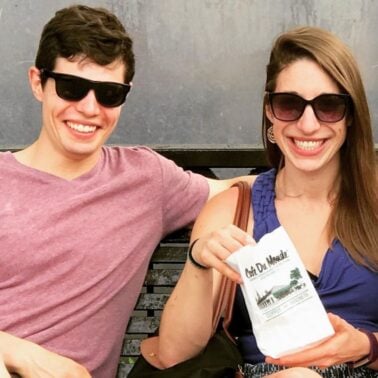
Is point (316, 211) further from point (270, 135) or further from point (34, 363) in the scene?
point (34, 363)

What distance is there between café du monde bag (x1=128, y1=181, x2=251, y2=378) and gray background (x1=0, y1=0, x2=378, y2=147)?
0.74m

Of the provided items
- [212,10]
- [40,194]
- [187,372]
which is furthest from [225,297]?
[212,10]

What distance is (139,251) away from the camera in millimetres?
2939

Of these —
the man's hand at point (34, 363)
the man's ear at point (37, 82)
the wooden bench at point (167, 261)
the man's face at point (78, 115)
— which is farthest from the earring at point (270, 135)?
the man's hand at point (34, 363)

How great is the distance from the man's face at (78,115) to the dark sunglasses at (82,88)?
0.01m

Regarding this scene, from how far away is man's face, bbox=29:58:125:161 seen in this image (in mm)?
2791

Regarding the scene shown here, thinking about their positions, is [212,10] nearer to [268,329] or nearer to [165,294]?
[165,294]

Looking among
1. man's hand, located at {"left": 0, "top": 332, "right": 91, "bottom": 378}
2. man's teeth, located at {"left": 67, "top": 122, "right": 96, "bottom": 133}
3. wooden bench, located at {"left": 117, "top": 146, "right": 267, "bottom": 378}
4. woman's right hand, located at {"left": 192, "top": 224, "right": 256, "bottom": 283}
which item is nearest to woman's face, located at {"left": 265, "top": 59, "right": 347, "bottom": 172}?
woman's right hand, located at {"left": 192, "top": 224, "right": 256, "bottom": 283}

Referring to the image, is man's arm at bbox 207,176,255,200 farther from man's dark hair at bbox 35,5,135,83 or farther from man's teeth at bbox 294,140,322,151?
man's dark hair at bbox 35,5,135,83

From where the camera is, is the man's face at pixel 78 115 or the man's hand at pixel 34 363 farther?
the man's face at pixel 78 115

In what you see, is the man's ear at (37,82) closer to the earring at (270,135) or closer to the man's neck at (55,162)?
the man's neck at (55,162)

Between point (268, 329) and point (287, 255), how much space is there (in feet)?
0.73

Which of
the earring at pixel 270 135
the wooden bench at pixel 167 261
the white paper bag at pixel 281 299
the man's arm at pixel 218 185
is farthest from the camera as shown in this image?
the wooden bench at pixel 167 261

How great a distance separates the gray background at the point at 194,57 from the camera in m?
3.45
